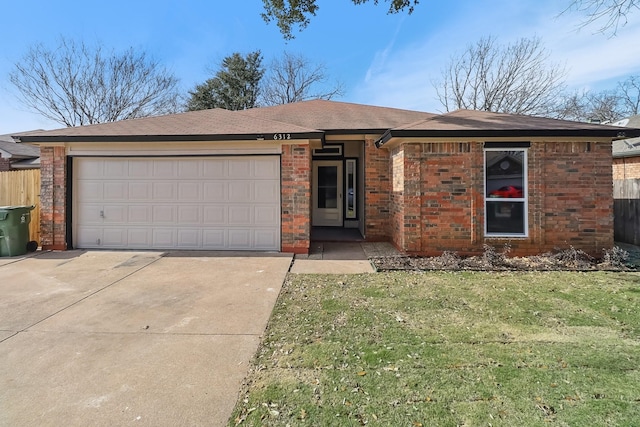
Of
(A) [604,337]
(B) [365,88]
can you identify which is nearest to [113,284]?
(A) [604,337]

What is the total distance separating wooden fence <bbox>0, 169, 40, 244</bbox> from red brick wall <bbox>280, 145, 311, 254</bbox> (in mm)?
6392

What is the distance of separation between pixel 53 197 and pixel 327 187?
7.92 m

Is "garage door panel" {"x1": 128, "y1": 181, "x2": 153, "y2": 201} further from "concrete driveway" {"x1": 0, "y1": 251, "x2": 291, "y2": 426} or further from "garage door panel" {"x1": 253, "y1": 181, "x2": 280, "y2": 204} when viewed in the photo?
"garage door panel" {"x1": 253, "y1": 181, "x2": 280, "y2": 204}

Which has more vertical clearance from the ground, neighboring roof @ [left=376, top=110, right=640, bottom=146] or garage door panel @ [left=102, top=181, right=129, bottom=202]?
neighboring roof @ [left=376, top=110, right=640, bottom=146]

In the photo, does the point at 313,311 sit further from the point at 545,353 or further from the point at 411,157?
the point at 411,157

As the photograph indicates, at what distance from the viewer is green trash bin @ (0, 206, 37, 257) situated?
769cm

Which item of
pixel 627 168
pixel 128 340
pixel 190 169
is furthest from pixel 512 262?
pixel 627 168

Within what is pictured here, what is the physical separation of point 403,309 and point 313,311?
3.90ft

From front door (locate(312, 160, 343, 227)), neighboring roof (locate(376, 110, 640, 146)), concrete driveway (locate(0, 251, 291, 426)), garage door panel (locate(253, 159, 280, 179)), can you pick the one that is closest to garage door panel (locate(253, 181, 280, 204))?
garage door panel (locate(253, 159, 280, 179))

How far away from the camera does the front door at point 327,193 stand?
12156 mm

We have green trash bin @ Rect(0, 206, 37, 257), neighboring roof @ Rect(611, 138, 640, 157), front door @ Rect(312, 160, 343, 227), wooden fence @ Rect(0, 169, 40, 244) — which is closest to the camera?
green trash bin @ Rect(0, 206, 37, 257)

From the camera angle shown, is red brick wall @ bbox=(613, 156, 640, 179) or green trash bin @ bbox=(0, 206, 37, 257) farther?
red brick wall @ bbox=(613, 156, 640, 179)

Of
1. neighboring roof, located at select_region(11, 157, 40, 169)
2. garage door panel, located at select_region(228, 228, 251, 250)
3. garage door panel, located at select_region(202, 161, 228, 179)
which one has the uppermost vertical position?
neighboring roof, located at select_region(11, 157, 40, 169)

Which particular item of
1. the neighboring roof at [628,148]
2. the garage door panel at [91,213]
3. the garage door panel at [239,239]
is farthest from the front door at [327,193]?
the neighboring roof at [628,148]
